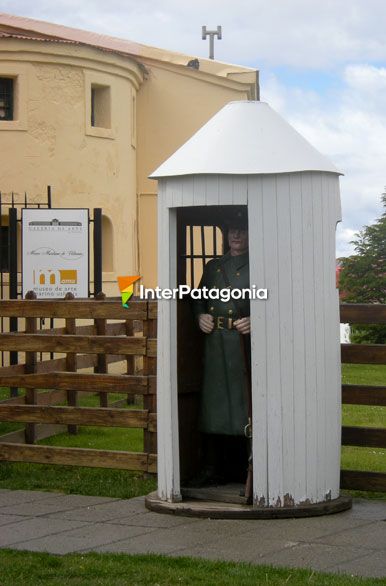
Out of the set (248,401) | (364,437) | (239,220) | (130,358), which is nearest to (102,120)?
(130,358)

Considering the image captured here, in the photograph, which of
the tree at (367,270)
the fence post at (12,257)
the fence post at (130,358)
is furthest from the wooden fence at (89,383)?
the tree at (367,270)

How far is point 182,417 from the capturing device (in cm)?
972

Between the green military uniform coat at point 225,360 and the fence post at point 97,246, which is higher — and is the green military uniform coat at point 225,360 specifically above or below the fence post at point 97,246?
below

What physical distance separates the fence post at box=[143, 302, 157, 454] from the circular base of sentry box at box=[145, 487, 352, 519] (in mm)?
1234

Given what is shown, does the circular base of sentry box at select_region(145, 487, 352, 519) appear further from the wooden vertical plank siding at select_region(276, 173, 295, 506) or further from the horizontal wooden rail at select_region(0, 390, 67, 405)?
the horizontal wooden rail at select_region(0, 390, 67, 405)

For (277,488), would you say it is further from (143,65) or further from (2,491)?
(143,65)

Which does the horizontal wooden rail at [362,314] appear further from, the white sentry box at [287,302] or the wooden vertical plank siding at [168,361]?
the wooden vertical plank siding at [168,361]

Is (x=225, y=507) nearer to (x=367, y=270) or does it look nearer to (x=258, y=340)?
(x=258, y=340)

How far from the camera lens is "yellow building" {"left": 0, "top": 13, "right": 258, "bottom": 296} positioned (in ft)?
81.6

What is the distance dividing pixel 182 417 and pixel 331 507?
1.41 meters

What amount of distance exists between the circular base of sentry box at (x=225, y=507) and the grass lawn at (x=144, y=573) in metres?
1.43

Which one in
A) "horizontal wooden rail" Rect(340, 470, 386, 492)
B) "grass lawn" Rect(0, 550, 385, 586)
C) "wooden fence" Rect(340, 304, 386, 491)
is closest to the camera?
"grass lawn" Rect(0, 550, 385, 586)

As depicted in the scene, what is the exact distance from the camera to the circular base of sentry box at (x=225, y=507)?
348 inches

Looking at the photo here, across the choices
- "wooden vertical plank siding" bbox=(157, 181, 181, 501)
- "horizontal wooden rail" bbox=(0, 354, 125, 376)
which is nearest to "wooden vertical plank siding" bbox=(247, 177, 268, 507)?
"wooden vertical plank siding" bbox=(157, 181, 181, 501)
